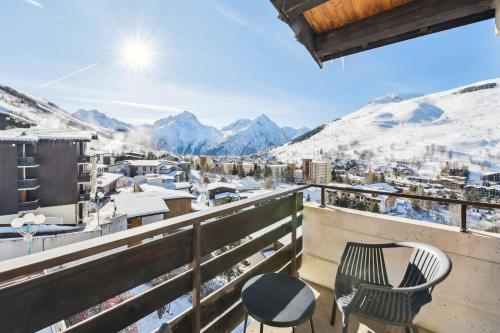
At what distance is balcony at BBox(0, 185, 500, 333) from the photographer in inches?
35.3

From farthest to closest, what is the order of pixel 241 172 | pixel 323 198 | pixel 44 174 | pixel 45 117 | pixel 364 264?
pixel 45 117 → pixel 241 172 → pixel 44 174 → pixel 323 198 → pixel 364 264

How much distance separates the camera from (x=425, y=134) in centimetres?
9238

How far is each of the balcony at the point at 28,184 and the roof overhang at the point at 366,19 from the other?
66.3 ft

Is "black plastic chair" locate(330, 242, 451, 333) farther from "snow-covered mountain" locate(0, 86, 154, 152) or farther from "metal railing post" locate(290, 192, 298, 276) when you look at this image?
"snow-covered mountain" locate(0, 86, 154, 152)

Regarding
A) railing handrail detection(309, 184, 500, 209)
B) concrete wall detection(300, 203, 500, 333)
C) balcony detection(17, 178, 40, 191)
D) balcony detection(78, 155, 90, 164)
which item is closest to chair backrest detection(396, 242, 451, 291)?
concrete wall detection(300, 203, 500, 333)

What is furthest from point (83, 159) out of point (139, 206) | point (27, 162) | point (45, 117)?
point (45, 117)

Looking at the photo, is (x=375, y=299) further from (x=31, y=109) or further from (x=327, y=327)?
(x=31, y=109)

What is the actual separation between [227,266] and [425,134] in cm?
11272

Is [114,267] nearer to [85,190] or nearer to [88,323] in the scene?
[88,323]

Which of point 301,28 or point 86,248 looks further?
point 301,28

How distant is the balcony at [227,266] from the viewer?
896mm

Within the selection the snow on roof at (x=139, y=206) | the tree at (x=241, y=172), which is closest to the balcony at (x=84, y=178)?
the snow on roof at (x=139, y=206)

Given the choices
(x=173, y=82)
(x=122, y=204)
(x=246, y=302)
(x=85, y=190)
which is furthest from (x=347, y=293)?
(x=173, y=82)

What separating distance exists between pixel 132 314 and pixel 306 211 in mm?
2206
